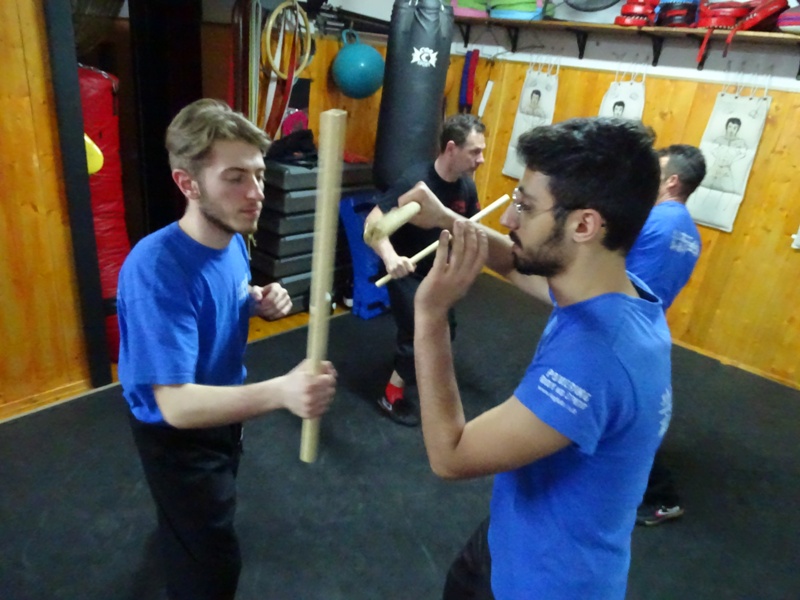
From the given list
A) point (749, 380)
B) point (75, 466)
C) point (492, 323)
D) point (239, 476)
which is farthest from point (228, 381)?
point (749, 380)

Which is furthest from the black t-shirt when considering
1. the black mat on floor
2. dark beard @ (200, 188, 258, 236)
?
dark beard @ (200, 188, 258, 236)

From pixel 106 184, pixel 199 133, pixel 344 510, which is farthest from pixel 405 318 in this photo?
pixel 106 184

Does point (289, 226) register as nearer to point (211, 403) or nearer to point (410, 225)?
point (410, 225)

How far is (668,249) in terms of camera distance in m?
2.16

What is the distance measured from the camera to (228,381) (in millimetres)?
1546

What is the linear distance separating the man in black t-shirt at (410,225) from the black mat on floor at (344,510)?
22cm

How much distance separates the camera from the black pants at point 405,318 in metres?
2.79

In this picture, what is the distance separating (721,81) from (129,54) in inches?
157

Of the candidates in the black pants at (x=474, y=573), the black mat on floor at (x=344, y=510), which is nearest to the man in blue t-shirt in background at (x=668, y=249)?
the black mat on floor at (x=344, y=510)

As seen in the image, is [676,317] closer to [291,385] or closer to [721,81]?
[721,81]

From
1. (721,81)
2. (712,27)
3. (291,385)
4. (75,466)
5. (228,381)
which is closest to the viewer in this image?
(291,385)

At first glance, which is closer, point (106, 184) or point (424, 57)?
point (106, 184)

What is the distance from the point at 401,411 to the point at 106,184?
2.01 meters

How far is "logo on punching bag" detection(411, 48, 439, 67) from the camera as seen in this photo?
376 cm
